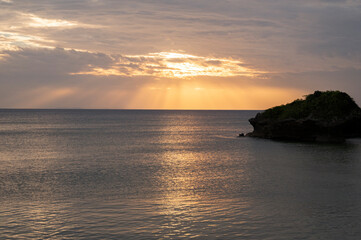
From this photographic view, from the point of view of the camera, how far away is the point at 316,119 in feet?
194

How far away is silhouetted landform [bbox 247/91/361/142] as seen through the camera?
58.9 m

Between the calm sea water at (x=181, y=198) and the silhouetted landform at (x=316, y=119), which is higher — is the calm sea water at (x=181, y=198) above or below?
below

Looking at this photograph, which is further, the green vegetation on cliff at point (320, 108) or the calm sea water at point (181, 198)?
the green vegetation on cliff at point (320, 108)

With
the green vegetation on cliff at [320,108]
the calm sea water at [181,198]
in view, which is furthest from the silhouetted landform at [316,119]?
the calm sea water at [181,198]

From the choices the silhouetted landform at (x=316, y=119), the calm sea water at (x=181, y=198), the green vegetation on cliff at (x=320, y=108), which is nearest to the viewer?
the calm sea water at (x=181, y=198)

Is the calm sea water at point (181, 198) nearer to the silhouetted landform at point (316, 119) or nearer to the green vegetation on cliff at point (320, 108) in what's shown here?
the silhouetted landform at point (316, 119)

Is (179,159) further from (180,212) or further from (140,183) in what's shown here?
(180,212)

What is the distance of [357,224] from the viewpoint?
53.1ft

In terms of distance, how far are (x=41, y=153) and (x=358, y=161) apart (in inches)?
1426

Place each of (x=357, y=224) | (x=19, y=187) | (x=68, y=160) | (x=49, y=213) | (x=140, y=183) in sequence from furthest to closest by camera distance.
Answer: (x=68, y=160), (x=140, y=183), (x=19, y=187), (x=49, y=213), (x=357, y=224)

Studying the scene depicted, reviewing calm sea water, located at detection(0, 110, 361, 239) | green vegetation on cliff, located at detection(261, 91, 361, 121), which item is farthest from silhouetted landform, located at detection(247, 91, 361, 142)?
calm sea water, located at detection(0, 110, 361, 239)

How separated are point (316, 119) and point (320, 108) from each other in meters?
2.83

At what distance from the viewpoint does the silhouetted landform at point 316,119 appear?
58875mm

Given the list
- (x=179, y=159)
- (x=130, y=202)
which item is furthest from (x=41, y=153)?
(x=130, y=202)
